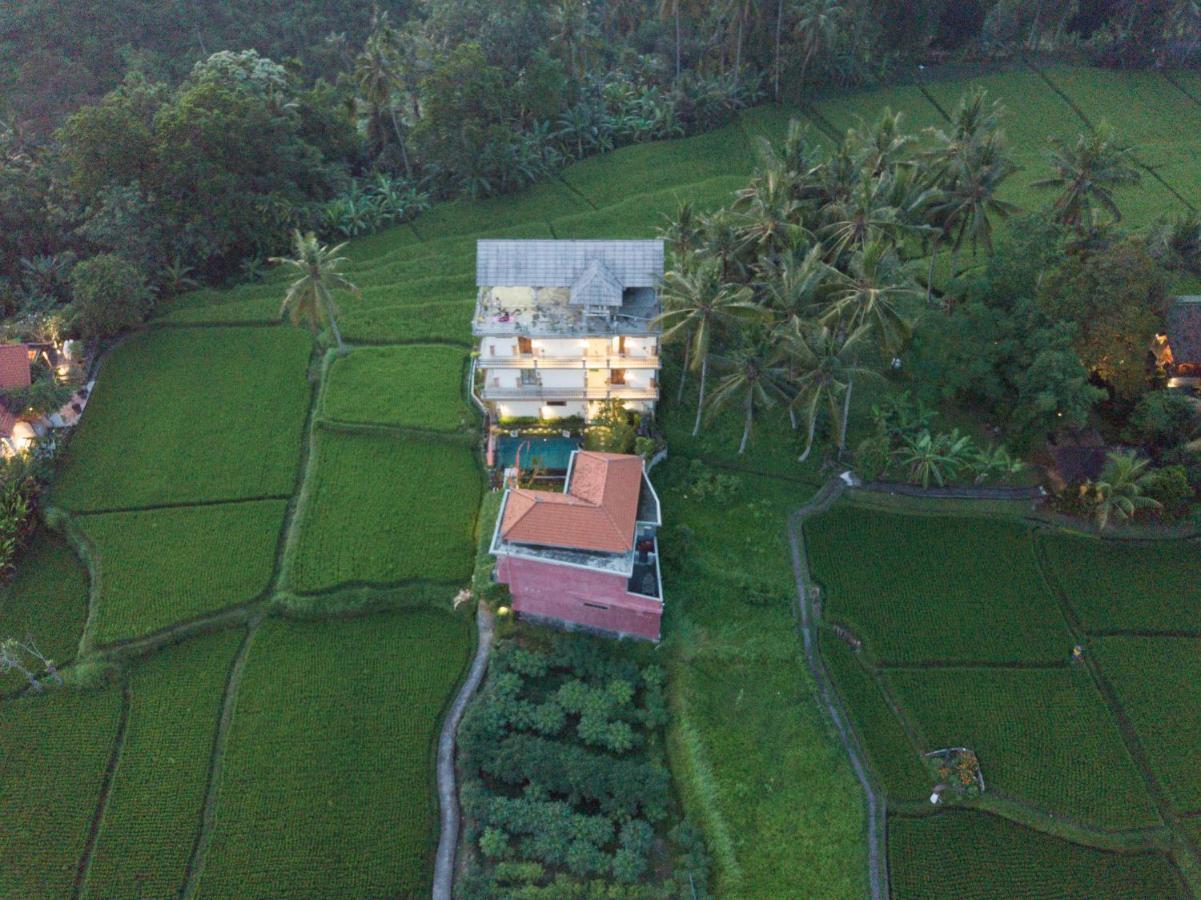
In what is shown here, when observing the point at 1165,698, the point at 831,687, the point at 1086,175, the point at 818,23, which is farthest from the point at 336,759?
the point at 818,23

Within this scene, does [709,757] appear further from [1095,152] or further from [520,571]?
[1095,152]

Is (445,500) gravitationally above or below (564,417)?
below

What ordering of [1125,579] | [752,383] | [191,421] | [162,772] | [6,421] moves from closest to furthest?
[162,772] < [1125,579] < [752,383] < [6,421] < [191,421]

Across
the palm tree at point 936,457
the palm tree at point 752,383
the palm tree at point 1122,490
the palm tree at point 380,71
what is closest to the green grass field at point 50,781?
the palm tree at point 752,383

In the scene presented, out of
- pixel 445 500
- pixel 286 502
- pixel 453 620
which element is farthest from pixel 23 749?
pixel 445 500

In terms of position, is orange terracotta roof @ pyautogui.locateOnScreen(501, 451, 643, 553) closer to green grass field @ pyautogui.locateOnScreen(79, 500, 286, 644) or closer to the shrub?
green grass field @ pyautogui.locateOnScreen(79, 500, 286, 644)

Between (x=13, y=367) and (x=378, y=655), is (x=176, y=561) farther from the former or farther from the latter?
(x=13, y=367)

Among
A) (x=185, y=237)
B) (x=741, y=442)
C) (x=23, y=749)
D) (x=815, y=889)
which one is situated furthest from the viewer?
(x=185, y=237)
